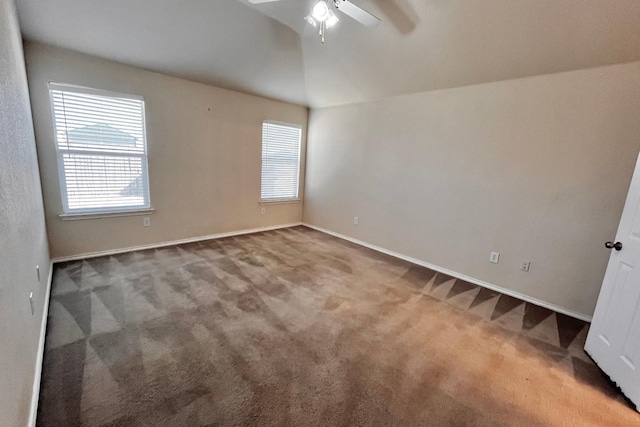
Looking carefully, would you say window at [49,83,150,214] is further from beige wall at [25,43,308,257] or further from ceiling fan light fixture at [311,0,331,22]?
ceiling fan light fixture at [311,0,331,22]

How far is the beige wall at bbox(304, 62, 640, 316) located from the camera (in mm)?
2404

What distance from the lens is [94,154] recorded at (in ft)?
10.4

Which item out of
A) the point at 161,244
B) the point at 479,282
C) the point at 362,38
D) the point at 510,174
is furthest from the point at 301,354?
the point at 362,38

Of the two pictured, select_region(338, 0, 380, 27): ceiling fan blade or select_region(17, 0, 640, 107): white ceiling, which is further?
select_region(17, 0, 640, 107): white ceiling

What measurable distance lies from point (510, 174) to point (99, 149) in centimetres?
477

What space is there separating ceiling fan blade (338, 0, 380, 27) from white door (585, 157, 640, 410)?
7.26 feet

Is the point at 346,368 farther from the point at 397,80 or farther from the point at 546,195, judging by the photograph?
the point at 397,80

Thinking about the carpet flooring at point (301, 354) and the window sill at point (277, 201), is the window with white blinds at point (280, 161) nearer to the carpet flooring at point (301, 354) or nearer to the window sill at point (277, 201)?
the window sill at point (277, 201)

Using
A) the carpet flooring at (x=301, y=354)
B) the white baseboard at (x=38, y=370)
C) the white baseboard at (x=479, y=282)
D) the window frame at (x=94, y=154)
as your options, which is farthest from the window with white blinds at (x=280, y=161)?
the white baseboard at (x=38, y=370)

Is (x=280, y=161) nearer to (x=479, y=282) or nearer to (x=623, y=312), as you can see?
(x=479, y=282)

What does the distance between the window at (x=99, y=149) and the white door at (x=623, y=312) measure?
4.87m

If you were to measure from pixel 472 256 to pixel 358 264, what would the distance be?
1409mm

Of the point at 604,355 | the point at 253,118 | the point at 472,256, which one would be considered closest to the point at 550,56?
the point at 472,256

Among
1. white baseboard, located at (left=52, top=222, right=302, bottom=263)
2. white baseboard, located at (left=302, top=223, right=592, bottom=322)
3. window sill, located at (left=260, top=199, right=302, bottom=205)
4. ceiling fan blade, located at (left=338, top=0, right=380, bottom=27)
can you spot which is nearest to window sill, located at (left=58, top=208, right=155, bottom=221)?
white baseboard, located at (left=52, top=222, right=302, bottom=263)
